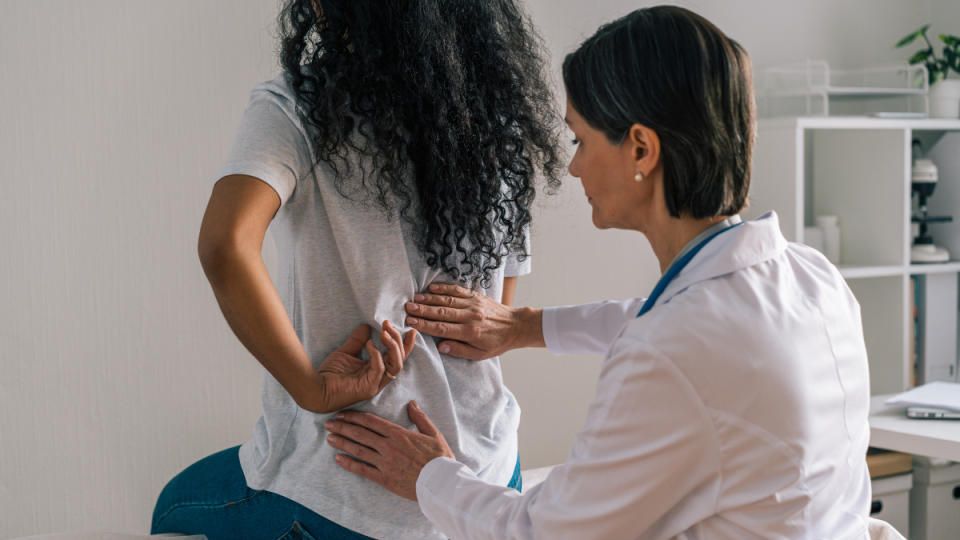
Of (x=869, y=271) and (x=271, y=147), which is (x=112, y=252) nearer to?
(x=271, y=147)

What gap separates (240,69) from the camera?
82.0 inches

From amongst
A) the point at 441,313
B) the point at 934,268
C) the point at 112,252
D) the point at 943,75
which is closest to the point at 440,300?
the point at 441,313

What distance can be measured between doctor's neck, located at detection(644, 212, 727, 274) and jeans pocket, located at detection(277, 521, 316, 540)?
544 mm

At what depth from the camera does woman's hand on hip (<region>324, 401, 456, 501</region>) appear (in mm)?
1048

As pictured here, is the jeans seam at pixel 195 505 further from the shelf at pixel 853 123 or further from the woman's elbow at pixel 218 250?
the shelf at pixel 853 123

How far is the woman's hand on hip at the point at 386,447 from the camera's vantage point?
1.05 m

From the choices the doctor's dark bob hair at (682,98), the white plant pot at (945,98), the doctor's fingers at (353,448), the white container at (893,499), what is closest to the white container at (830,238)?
the white plant pot at (945,98)

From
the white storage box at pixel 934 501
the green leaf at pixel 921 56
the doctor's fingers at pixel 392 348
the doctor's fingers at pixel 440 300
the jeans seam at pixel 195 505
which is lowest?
the white storage box at pixel 934 501

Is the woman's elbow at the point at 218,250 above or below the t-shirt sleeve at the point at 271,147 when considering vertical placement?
below

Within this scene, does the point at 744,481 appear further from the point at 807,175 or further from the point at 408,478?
the point at 807,175

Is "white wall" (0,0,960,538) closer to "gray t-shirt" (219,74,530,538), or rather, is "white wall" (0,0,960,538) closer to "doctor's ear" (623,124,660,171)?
"gray t-shirt" (219,74,530,538)

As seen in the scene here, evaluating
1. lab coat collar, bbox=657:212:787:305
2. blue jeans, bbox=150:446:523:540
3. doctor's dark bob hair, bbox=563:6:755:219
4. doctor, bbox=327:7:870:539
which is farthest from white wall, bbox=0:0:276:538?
lab coat collar, bbox=657:212:787:305

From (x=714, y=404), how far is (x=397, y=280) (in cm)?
45

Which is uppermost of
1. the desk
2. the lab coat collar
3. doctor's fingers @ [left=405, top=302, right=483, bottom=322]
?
the lab coat collar
